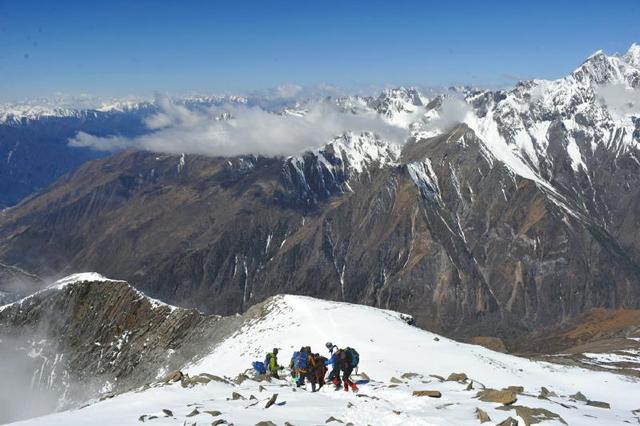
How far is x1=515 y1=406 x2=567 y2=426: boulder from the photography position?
21756mm

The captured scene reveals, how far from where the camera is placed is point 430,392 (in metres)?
28.6

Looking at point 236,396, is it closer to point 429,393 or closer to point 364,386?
point 364,386

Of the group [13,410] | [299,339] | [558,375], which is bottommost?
[13,410]

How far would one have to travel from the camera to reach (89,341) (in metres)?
84.6

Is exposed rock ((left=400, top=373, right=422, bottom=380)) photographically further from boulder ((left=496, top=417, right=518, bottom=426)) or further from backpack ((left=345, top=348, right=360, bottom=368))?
boulder ((left=496, top=417, right=518, bottom=426))

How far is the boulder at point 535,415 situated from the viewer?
71.4 feet

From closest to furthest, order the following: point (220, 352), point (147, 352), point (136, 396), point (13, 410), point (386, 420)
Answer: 1. point (386, 420)
2. point (136, 396)
3. point (220, 352)
4. point (147, 352)
5. point (13, 410)

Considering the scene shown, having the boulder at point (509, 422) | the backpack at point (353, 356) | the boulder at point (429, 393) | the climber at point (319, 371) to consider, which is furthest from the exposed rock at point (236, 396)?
the boulder at point (509, 422)

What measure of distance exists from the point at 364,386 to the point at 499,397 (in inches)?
363

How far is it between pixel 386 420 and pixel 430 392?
16.9ft

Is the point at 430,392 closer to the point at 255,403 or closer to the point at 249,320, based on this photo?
the point at 255,403

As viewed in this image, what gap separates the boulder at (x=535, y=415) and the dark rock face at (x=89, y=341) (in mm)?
51500

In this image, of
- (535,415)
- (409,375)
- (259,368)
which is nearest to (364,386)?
(409,375)

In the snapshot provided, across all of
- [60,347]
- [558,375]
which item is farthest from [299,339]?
[60,347]
